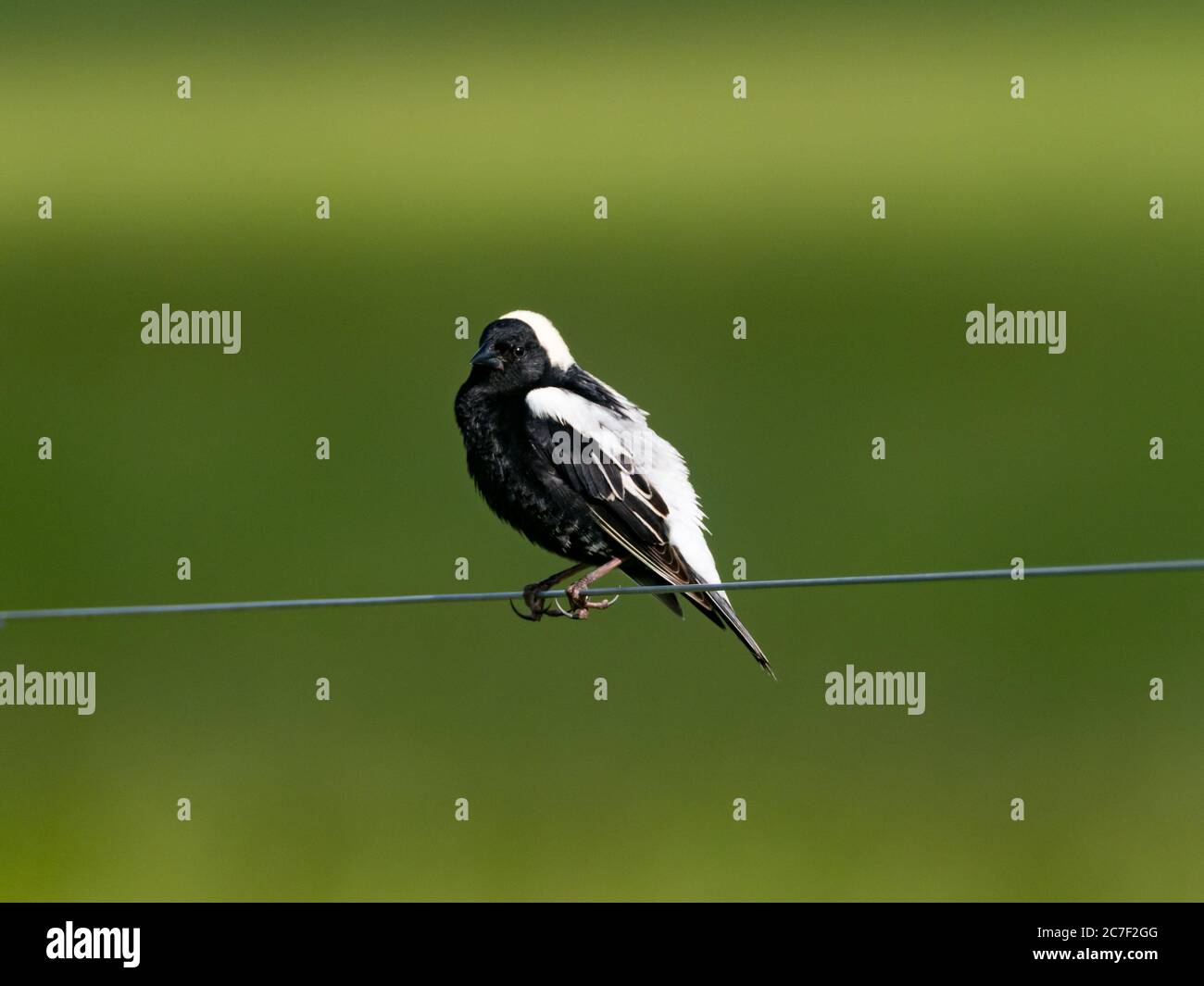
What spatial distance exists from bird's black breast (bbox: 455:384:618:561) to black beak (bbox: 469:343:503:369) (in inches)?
4.6

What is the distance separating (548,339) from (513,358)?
221 mm

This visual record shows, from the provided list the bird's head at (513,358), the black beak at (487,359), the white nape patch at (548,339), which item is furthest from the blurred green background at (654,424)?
the black beak at (487,359)

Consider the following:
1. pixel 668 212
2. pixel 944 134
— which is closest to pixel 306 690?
pixel 668 212

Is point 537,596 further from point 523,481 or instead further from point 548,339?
point 548,339

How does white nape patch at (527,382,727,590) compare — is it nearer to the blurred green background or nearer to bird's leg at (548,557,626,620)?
bird's leg at (548,557,626,620)

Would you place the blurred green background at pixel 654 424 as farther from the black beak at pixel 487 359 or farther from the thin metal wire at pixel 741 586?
the thin metal wire at pixel 741 586

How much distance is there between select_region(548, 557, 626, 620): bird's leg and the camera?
589 centimetres

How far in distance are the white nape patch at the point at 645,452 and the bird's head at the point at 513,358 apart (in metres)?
0.12

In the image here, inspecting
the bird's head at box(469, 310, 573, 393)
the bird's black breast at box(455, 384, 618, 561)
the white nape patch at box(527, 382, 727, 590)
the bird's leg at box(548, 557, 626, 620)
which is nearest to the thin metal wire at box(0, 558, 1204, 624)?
the bird's leg at box(548, 557, 626, 620)

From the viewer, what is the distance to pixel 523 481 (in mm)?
6238

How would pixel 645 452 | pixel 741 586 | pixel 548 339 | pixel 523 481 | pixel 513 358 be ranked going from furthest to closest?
pixel 548 339, pixel 513 358, pixel 645 452, pixel 523 481, pixel 741 586

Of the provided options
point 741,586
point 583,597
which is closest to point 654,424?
point 583,597

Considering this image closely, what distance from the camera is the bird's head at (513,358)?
648 centimetres

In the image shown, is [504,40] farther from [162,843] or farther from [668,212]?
[162,843]
